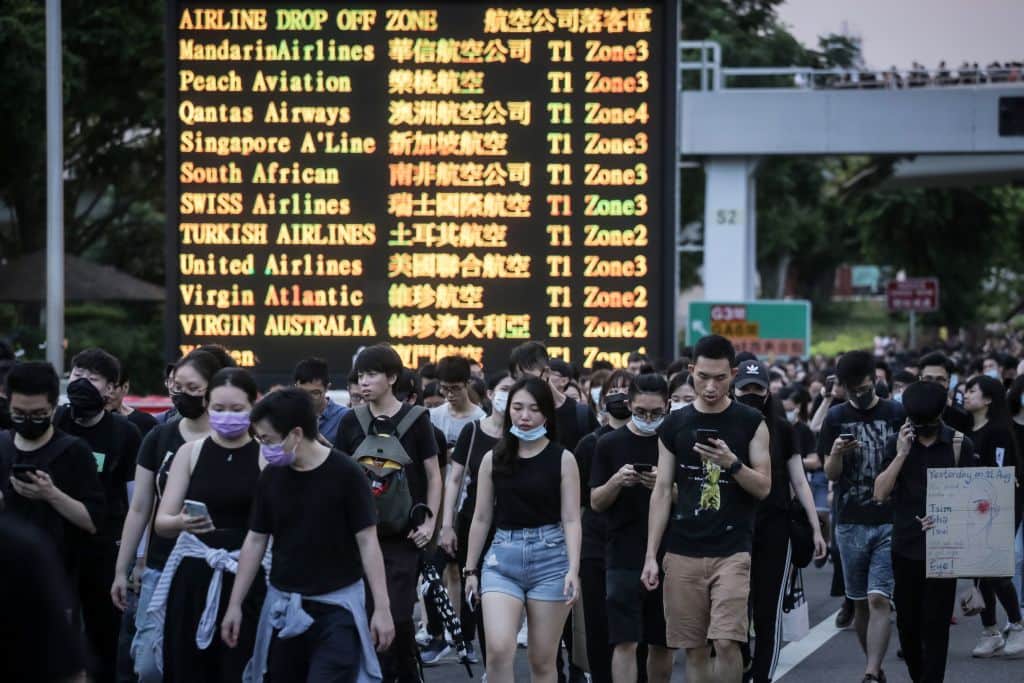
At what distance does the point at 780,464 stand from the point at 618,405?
2.88 feet

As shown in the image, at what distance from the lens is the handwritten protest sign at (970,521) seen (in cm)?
906

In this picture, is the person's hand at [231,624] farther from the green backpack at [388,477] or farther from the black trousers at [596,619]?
the black trousers at [596,619]

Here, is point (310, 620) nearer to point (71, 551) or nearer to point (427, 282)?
point (71, 551)

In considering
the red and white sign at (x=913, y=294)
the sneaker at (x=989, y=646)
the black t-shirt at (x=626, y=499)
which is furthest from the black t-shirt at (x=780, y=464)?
the red and white sign at (x=913, y=294)

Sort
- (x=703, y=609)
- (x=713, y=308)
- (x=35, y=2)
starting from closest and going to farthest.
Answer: (x=703, y=609) → (x=713, y=308) → (x=35, y=2)

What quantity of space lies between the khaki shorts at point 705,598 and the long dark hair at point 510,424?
0.81 metres

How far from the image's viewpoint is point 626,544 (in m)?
8.66

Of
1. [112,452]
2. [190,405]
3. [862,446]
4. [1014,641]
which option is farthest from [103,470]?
[1014,641]

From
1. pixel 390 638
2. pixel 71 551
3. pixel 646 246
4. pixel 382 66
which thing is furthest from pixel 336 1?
pixel 390 638

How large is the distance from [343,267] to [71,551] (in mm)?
8422

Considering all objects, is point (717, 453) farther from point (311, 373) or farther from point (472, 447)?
point (311, 373)

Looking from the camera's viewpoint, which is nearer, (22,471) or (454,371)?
(22,471)

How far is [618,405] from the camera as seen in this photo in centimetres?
907

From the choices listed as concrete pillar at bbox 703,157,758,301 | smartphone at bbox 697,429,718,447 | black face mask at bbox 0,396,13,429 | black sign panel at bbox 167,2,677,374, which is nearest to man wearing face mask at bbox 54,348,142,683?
black face mask at bbox 0,396,13,429
